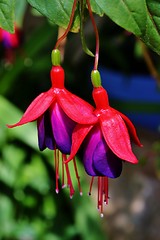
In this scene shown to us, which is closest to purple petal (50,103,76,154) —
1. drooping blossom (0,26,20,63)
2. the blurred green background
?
the blurred green background

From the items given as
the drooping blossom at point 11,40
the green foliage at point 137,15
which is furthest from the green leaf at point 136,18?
the drooping blossom at point 11,40

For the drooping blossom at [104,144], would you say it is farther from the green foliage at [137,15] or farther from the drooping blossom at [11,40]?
the drooping blossom at [11,40]

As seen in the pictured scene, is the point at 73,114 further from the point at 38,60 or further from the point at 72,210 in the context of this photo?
the point at 38,60

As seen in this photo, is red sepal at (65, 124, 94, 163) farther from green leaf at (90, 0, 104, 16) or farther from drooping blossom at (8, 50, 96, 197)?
green leaf at (90, 0, 104, 16)

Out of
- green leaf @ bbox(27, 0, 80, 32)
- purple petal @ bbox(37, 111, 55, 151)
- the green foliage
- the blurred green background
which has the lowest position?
the blurred green background

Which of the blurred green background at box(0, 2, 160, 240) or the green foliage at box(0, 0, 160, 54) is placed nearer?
the green foliage at box(0, 0, 160, 54)
